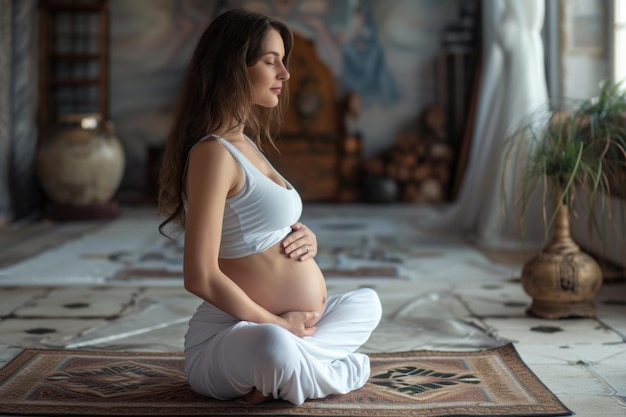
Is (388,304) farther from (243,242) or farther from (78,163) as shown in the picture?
(78,163)

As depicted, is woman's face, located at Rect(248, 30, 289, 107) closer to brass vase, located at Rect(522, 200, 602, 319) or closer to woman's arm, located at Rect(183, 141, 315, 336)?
woman's arm, located at Rect(183, 141, 315, 336)

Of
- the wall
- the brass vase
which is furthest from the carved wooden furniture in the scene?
the brass vase

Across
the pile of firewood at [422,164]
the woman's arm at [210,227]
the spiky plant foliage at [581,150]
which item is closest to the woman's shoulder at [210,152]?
the woman's arm at [210,227]

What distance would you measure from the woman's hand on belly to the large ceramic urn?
512 cm

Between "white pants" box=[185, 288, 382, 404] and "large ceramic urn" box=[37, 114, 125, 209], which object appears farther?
"large ceramic urn" box=[37, 114, 125, 209]

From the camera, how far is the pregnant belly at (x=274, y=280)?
2354mm

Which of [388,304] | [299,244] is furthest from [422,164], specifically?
[299,244]

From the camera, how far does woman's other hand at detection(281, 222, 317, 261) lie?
2373mm

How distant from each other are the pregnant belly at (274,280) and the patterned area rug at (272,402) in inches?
10.4

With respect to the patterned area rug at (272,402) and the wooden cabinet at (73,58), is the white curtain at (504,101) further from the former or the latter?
the wooden cabinet at (73,58)

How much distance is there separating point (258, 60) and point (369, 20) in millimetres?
6576

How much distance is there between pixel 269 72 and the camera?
227 cm

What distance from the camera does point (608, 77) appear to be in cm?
601

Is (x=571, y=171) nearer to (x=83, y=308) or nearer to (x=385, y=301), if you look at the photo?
(x=385, y=301)
